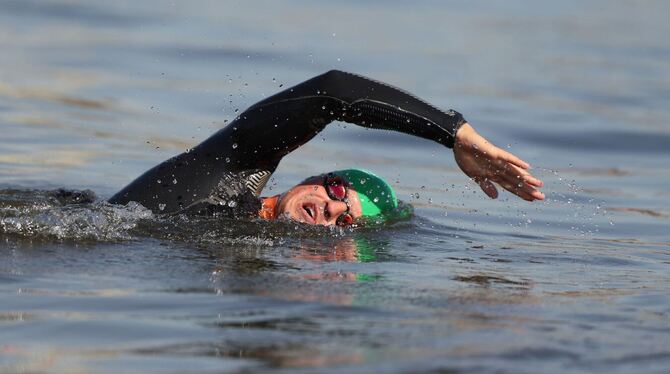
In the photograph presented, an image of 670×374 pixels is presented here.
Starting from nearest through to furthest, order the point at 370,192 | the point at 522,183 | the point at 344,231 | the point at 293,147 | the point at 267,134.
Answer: the point at 522,183 < the point at 267,134 < the point at 293,147 < the point at 344,231 < the point at 370,192

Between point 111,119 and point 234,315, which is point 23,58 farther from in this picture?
point 234,315

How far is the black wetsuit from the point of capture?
638cm

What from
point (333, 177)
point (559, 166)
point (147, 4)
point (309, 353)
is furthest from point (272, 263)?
point (147, 4)

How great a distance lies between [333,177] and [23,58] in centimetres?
670

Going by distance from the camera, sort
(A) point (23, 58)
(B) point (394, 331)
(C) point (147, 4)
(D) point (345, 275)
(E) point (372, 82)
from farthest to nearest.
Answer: (C) point (147, 4), (A) point (23, 58), (E) point (372, 82), (D) point (345, 275), (B) point (394, 331)

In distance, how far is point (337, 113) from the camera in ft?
21.1

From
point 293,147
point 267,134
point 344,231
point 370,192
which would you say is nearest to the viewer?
point 267,134

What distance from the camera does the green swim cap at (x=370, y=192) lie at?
268 inches

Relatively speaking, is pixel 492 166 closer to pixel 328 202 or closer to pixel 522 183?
pixel 522 183

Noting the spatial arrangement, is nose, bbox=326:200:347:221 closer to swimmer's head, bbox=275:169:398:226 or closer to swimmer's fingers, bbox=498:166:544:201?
swimmer's head, bbox=275:169:398:226

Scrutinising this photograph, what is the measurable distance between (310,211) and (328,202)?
0.35 feet

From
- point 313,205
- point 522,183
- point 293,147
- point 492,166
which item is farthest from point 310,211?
point 522,183

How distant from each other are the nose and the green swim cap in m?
0.16

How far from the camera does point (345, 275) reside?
561 cm
